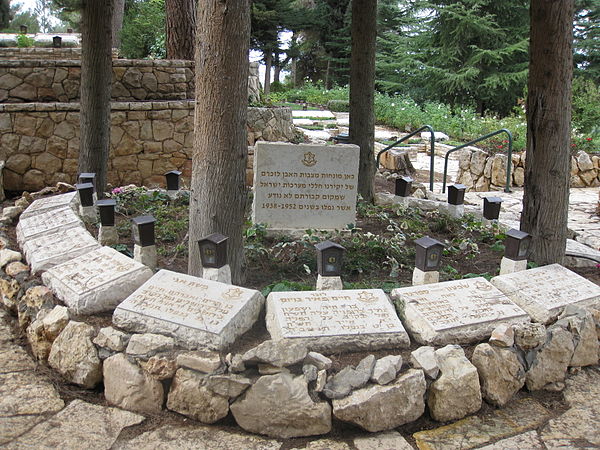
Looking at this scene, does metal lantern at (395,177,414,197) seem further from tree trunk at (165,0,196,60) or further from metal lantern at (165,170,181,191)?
tree trunk at (165,0,196,60)

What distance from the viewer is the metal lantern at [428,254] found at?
143 inches

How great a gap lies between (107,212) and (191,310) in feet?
5.30

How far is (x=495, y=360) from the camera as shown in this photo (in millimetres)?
3070

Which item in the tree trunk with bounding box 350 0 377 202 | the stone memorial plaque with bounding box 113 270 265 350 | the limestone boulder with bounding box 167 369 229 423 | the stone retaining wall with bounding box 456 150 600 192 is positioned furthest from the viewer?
the stone retaining wall with bounding box 456 150 600 192

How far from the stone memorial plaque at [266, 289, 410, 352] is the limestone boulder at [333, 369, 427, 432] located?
292 millimetres

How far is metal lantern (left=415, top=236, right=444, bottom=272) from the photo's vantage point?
363 cm

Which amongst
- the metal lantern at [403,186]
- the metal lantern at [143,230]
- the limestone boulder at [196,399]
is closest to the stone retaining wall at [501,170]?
the metal lantern at [403,186]

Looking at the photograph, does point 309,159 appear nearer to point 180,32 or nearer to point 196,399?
point 196,399

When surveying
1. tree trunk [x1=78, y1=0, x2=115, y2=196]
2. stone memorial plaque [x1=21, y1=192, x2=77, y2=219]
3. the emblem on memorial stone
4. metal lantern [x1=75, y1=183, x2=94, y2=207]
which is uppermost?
tree trunk [x1=78, y1=0, x2=115, y2=196]

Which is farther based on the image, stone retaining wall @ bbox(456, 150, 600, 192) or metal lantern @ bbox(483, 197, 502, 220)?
stone retaining wall @ bbox(456, 150, 600, 192)

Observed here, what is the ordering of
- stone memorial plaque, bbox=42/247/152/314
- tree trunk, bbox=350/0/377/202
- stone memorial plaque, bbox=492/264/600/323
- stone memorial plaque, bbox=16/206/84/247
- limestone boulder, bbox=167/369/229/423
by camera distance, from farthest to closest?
1. tree trunk, bbox=350/0/377/202
2. stone memorial plaque, bbox=16/206/84/247
3. stone memorial plaque, bbox=492/264/600/323
4. stone memorial plaque, bbox=42/247/152/314
5. limestone boulder, bbox=167/369/229/423

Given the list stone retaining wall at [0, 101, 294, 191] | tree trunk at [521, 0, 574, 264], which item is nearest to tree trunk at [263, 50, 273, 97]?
stone retaining wall at [0, 101, 294, 191]

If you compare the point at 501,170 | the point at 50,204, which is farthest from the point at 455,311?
the point at 501,170

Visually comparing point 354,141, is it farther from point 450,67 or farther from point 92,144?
point 450,67
